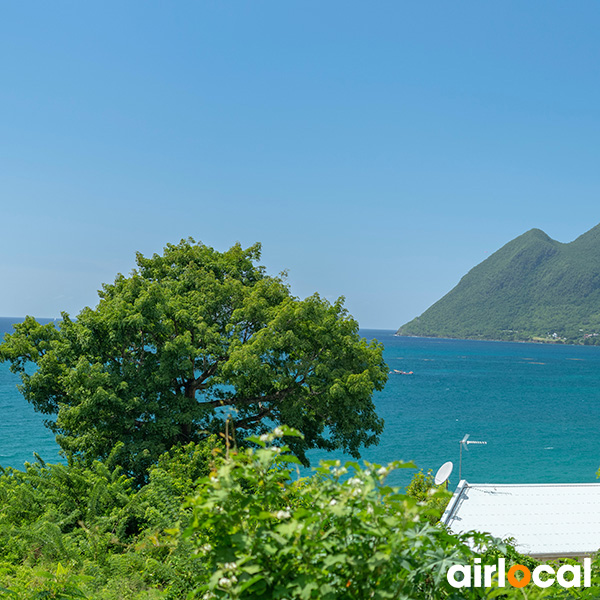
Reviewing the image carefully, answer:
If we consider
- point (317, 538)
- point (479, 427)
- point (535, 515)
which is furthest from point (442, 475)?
point (479, 427)

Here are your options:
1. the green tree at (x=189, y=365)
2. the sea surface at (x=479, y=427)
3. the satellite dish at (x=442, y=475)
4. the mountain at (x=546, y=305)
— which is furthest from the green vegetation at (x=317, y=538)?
the mountain at (x=546, y=305)

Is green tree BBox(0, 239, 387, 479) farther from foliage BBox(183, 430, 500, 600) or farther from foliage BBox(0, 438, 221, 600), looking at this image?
foliage BBox(183, 430, 500, 600)

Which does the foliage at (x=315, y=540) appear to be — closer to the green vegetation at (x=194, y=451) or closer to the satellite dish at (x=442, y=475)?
the green vegetation at (x=194, y=451)

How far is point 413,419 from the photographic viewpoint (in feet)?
140

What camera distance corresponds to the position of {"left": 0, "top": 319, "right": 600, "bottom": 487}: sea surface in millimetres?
28750

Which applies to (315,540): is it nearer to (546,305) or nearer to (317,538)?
(317,538)

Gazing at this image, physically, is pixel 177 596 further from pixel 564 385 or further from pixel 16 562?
pixel 564 385

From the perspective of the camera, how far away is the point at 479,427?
138ft

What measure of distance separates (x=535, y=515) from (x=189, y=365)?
→ 28.9 ft

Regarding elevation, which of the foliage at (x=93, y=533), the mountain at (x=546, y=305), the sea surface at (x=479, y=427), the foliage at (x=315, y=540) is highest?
the mountain at (x=546, y=305)

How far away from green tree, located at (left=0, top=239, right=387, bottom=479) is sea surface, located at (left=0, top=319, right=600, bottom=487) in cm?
1138

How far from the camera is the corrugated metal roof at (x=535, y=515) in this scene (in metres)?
10.2

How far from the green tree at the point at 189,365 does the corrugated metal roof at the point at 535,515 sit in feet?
11.2

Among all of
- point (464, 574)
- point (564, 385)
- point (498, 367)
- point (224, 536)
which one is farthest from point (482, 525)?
point (498, 367)
